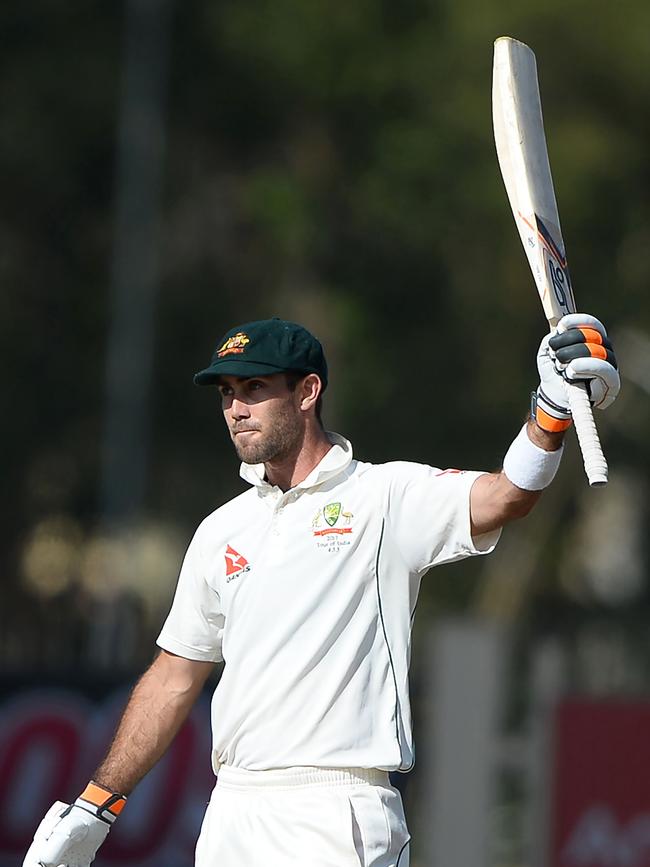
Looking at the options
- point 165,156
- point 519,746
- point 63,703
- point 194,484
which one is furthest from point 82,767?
point 165,156

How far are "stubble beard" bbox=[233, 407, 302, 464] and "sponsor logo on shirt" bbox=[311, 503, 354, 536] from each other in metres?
0.17

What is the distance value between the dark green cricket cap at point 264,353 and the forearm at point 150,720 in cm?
73

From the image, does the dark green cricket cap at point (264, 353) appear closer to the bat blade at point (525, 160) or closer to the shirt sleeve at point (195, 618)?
the shirt sleeve at point (195, 618)

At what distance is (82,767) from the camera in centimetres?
819

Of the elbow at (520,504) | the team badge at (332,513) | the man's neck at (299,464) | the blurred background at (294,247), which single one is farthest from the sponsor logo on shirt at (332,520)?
the blurred background at (294,247)

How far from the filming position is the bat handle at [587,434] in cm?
361

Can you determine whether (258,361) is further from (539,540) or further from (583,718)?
(539,540)

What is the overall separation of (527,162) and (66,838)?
1.90 m

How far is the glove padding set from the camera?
424cm

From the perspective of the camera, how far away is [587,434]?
3.64m

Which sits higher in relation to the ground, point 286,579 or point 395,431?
point 395,431

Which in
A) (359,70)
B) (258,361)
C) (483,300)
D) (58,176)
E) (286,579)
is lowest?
(286,579)

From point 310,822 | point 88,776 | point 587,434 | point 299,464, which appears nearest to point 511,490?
point 587,434

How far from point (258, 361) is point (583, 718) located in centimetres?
532
